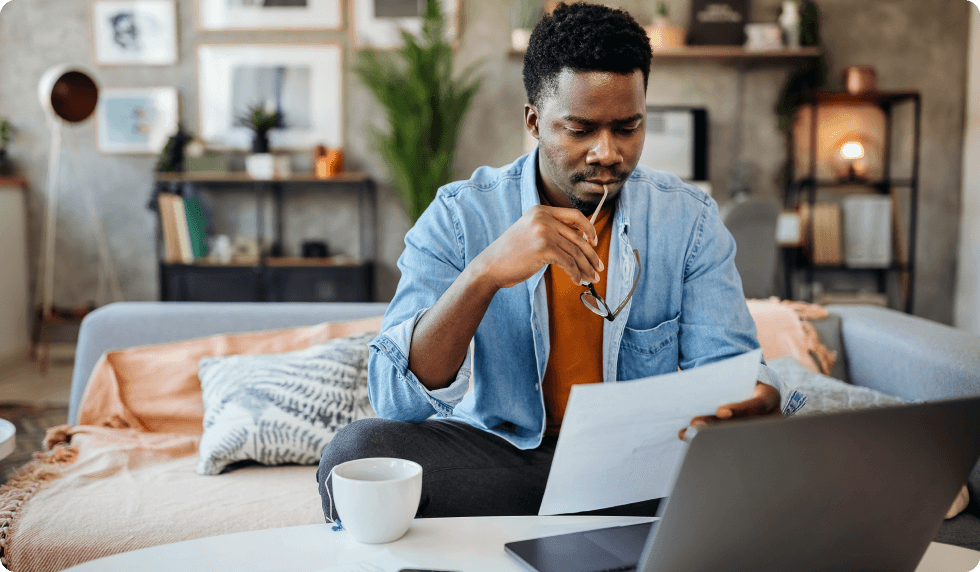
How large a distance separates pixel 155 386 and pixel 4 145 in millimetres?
3413

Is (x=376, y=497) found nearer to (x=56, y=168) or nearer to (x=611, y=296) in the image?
(x=611, y=296)

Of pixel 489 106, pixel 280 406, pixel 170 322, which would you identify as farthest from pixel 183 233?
pixel 280 406

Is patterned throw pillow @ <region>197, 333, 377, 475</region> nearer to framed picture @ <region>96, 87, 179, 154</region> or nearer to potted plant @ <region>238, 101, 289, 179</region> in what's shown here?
potted plant @ <region>238, 101, 289, 179</region>

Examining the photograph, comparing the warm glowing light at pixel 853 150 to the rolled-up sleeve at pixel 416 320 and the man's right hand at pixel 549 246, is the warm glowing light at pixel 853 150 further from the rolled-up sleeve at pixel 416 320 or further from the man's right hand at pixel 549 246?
the man's right hand at pixel 549 246

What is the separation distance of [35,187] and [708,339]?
448 cm

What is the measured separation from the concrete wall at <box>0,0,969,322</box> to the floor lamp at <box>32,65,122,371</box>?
0.19 ft

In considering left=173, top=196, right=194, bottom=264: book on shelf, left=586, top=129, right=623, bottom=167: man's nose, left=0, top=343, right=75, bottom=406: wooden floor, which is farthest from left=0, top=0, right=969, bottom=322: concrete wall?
left=586, top=129, right=623, bottom=167: man's nose

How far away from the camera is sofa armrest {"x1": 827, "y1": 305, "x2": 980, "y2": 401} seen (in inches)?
57.2

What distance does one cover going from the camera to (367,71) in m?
3.98

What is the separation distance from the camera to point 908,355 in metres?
1.60

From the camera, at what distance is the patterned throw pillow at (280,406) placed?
→ 1534mm

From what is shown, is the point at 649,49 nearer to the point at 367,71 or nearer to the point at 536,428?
the point at 536,428

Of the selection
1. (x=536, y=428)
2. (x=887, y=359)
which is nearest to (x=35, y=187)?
(x=536, y=428)

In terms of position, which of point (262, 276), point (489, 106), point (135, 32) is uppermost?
point (135, 32)
